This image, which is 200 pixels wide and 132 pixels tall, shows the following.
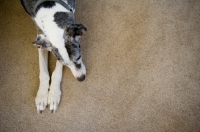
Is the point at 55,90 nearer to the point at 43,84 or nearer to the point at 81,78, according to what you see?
the point at 43,84

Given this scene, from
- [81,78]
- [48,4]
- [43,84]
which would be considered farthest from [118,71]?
[48,4]

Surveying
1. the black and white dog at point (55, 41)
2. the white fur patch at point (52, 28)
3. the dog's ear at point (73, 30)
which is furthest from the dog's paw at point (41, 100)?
the dog's ear at point (73, 30)

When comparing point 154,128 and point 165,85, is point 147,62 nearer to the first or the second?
point 165,85

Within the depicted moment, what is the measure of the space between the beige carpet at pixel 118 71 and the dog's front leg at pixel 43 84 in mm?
63

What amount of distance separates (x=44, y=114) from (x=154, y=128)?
0.89 meters

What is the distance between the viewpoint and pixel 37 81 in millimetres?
1865

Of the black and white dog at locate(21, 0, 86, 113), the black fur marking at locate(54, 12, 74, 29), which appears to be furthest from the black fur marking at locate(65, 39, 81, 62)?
the black fur marking at locate(54, 12, 74, 29)

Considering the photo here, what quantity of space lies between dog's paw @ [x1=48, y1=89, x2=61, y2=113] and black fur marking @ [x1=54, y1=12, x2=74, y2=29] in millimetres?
579

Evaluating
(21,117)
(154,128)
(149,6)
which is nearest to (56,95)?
(21,117)

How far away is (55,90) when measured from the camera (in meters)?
1.77

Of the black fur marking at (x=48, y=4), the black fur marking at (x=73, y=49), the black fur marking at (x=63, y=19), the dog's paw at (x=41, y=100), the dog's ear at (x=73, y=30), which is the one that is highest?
the black fur marking at (x=48, y=4)

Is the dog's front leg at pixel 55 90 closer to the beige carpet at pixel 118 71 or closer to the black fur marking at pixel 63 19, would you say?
the beige carpet at pixel 118 71

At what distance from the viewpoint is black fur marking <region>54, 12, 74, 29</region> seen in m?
1.48

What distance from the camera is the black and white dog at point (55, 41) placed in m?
1.45
